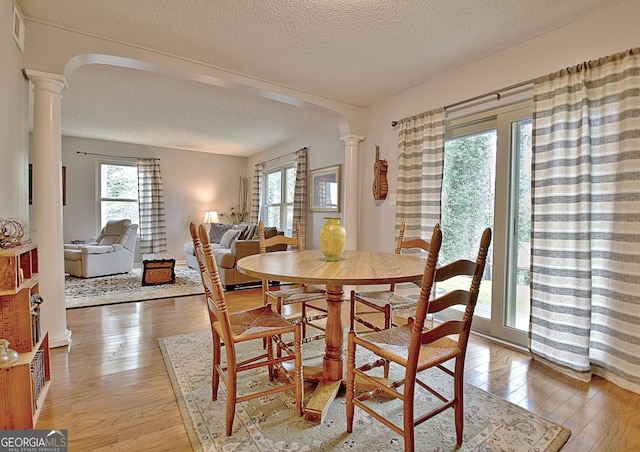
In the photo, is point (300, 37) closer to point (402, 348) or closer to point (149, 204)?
point (402, 348)

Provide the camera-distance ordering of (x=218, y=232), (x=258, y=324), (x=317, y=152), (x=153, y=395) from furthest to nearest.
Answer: (x=218, y=232)
(x=317, y=152)
(x=153, y=395)
(x=258, y=324)

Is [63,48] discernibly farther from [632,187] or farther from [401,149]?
[632,187]

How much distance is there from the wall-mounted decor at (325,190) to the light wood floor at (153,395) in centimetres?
257

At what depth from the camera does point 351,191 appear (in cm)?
402

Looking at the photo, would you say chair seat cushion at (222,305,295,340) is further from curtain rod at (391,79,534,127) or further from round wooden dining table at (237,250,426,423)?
curtain rod at (391,79,534,127)

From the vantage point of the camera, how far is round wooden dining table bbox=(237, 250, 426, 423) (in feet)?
4.61

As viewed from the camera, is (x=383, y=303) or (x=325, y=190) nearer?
(x=383, y=303)

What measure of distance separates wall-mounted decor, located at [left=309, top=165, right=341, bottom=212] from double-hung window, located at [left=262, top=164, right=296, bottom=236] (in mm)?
617

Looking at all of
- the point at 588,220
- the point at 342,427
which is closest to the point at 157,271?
the point at 342,427

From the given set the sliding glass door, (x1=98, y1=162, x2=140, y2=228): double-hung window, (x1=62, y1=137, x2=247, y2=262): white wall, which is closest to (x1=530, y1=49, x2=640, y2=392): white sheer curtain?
the sliding glass door

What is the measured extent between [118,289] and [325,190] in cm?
309

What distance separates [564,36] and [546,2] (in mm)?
364

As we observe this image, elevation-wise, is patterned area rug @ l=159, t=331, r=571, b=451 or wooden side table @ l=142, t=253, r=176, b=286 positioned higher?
wooden side table @ l=142, t=253, r=176, b=286

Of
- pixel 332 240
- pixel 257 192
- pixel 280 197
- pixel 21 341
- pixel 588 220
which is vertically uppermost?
pixel 257 192
